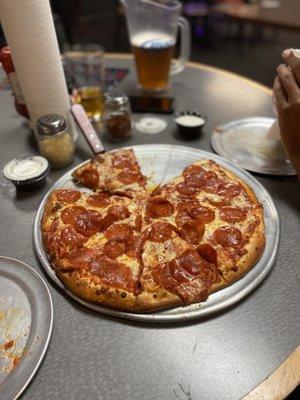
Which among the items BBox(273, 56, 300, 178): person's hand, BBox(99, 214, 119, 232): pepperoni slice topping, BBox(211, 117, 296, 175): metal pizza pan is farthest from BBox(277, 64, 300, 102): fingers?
BBox(99, 214, 119, 232): pepperoni slice topping

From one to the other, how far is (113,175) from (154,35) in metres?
1.17

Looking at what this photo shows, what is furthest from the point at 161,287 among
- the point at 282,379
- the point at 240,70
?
the point at 240,70

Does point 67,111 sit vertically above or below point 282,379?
above

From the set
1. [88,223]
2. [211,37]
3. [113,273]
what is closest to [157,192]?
[88,223]

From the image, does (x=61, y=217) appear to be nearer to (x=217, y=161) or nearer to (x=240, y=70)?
(x=217, y=161)

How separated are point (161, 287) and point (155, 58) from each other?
151cm

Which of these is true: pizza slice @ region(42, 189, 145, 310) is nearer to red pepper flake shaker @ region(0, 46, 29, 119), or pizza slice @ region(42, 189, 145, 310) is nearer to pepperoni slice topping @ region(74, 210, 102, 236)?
pepperoni slice topping @ region(74, 210, 102, 236)

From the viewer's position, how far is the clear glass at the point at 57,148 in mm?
1529

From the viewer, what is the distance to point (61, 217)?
1286mm

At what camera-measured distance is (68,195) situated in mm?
1388

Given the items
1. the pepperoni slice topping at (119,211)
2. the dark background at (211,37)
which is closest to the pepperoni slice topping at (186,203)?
the pepperoni slice topping at (119,211)

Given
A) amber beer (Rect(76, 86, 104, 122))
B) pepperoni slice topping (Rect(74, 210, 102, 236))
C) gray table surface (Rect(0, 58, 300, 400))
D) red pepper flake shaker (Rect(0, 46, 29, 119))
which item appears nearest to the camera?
gray table surface (Rect(0, 58, 300, 400))

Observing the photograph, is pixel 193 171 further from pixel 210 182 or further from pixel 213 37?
pixel 213 37

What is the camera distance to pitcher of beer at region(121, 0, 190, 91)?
6.73 feet
